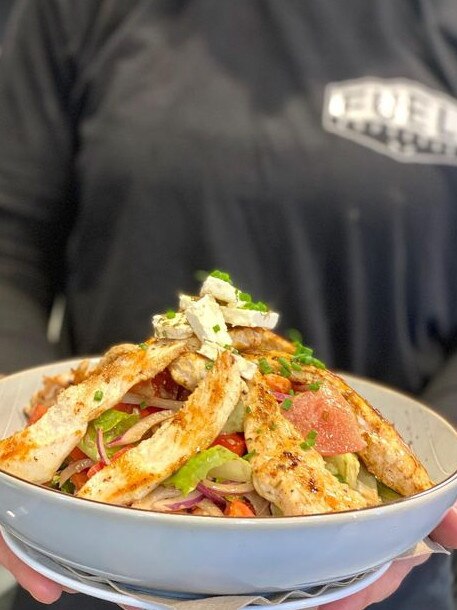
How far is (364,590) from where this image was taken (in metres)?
0.91

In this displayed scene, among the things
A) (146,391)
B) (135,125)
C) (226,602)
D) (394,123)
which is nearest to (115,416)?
(146,391)

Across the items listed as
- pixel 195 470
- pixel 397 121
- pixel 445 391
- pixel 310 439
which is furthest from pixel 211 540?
pixel 397 121

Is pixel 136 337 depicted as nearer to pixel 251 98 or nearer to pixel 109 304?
pixel 109 304

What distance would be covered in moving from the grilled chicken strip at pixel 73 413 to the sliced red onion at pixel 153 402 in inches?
1.7

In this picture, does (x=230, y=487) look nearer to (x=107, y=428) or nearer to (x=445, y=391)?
(x=107, y=428)

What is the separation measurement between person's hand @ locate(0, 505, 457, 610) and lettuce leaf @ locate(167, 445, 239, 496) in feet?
0.60

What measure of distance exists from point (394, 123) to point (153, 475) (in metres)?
0.93

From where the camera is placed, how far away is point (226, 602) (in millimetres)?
773

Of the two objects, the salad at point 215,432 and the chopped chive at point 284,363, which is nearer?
the salad at point 215,432

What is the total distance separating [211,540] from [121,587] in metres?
0.15

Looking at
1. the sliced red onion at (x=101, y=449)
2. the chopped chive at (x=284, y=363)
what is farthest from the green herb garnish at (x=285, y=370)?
the sliced red onion at (x=101, y=449)

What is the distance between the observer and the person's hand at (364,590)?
0.87 metres

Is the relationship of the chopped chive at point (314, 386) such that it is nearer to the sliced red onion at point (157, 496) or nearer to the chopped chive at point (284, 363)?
the chopped chive at point (284, 363)

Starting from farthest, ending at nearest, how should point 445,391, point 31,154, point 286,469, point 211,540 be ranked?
point 31,154
point 445,391
point 286,469
point 211,540
